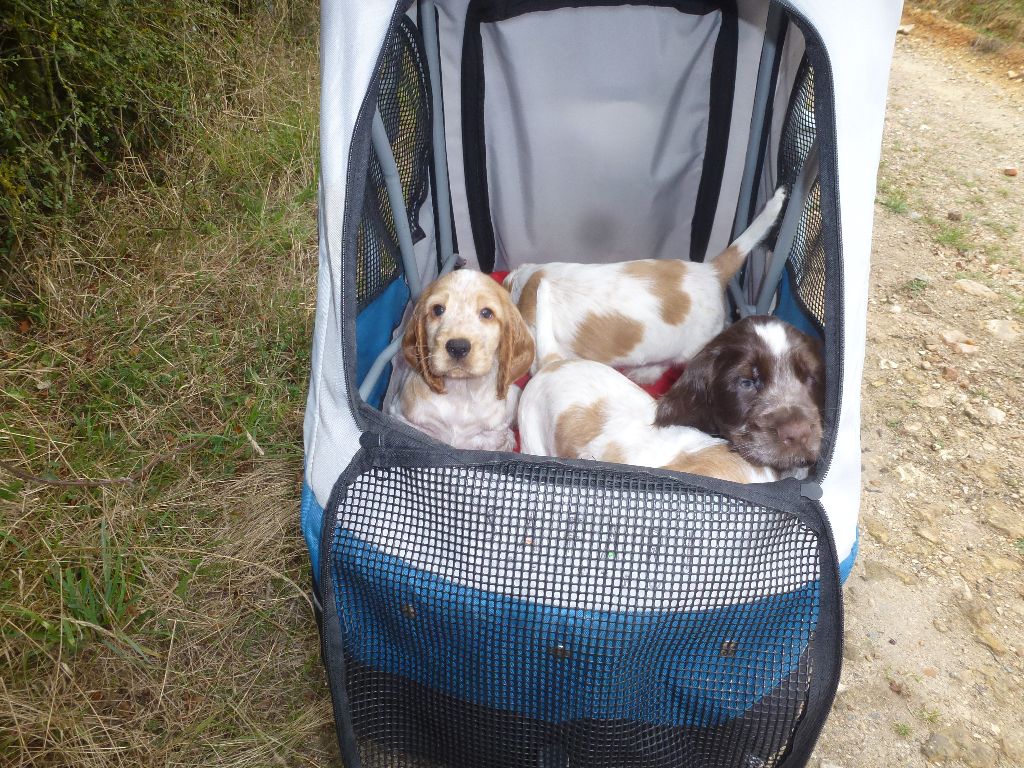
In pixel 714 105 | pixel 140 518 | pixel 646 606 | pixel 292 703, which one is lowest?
pixel 292 703

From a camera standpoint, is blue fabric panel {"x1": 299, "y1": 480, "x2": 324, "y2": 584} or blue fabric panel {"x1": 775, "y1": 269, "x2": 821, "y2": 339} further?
blue fabric panel {"x1": 775, "y1": 269, "x2": 821, "y2": 339}

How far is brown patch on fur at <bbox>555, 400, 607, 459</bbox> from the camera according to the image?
7.05 feet

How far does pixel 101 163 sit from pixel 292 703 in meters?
2.76

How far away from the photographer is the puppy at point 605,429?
6.56ft

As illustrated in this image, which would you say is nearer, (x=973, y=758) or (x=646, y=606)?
(x=646, y=606)

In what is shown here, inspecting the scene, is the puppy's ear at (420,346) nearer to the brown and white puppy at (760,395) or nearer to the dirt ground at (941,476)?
the brown and white puppy at (760,395)

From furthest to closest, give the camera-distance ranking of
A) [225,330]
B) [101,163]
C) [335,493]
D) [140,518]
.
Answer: [101,163]
[225,330]
[140,518]
[335,493]

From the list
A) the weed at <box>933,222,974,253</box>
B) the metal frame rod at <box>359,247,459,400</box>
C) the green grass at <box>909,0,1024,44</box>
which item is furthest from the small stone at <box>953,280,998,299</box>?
the green grass at <box>909,0,1024,44</box>

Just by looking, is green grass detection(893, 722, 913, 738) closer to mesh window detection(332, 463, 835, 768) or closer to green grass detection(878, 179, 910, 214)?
mesh window detection(332, 463, 835, 768)

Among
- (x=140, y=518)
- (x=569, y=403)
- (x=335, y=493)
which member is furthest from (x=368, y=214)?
(x=140, y=518)

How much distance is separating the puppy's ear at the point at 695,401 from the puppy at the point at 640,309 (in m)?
0.56

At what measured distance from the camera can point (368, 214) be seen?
2145 millimetres

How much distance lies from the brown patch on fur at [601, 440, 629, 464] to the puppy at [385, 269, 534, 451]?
1.53 feet

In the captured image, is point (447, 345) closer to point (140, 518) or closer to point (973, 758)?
point (140, 518)
